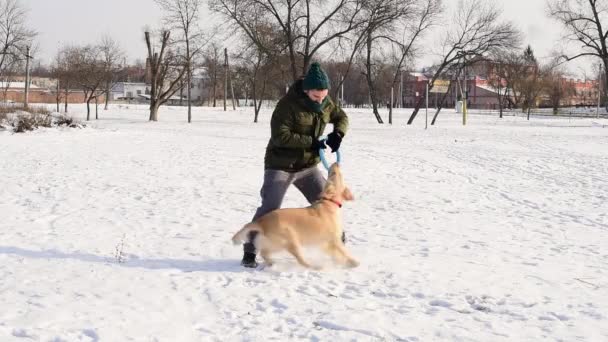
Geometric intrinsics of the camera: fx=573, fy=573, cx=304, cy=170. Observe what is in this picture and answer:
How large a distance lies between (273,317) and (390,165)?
421 inches

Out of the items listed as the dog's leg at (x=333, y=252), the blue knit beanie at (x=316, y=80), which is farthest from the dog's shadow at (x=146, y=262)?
the blue knit beanie at (x=316, y=80)

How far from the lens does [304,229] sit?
4688mm

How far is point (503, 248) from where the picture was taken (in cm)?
592

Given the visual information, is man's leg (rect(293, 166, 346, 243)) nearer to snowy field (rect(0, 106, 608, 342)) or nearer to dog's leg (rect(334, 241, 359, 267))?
dog's leg (rect(334, 241, 359, 267))

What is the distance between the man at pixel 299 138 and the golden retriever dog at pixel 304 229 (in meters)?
0.16

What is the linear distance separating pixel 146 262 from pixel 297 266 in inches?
54.4

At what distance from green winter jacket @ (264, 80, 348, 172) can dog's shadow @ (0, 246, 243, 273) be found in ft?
3.23

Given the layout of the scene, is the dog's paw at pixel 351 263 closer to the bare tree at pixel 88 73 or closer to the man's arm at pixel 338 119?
the man's arm at pixel 338 119

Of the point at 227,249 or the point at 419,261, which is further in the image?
the point at 227,249

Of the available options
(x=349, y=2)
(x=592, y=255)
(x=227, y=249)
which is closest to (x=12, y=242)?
(x=227, y=249)

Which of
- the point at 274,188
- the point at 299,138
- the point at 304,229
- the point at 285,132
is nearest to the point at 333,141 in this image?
the point at 299,138

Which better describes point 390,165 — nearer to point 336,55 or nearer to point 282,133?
point 282,133

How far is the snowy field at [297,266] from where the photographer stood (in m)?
3.73

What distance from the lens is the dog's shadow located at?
504 cm
